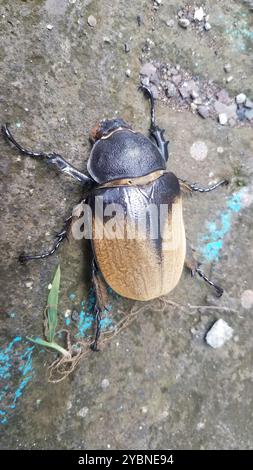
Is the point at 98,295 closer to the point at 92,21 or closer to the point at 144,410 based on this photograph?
the point at 144,410

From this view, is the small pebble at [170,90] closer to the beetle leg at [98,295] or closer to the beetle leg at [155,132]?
the beetle leg at [155,132]

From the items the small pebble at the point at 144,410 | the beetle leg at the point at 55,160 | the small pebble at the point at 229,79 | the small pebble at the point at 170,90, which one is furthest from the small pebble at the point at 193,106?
the small pebble at the point at 144,410

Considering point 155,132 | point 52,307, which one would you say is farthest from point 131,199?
point 52,307

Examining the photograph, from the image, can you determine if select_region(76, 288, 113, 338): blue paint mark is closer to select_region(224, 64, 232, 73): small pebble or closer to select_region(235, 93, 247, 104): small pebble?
select_region(235, 93, 247, 104): small pebble

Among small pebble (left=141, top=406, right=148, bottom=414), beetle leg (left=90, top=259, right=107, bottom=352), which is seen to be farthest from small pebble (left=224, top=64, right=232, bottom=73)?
small pebble (left=141, top=406, right=148, bottom=414)

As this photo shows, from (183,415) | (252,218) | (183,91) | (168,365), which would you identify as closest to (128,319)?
A: (168,365)
